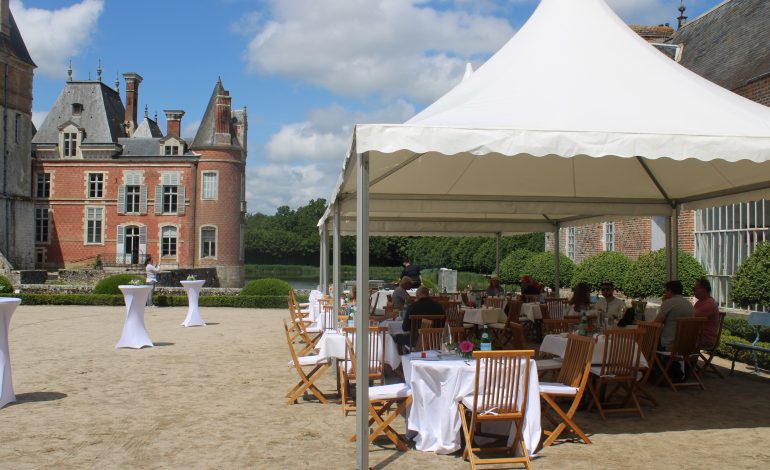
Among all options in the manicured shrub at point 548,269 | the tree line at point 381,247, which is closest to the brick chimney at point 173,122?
the tree line at point 381,247

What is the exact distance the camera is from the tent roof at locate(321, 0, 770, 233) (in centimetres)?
484

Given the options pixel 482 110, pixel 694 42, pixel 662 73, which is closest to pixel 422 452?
pixel 482 110

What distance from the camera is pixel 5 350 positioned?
21.3 feet

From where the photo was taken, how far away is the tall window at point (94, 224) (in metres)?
38.0

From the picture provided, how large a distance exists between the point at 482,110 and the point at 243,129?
38091 millimetres

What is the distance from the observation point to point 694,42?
63.3ft

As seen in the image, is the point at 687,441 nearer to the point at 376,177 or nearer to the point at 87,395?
the point at 376,177

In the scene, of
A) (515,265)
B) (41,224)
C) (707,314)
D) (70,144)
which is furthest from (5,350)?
(70,144)

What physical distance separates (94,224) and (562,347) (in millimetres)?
36396

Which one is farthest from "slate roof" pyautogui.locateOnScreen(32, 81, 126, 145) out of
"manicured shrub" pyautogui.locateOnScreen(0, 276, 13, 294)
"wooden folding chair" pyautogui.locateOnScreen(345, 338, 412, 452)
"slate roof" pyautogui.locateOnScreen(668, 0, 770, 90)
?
"wooden folding chair" pyautogui.locateOnScreen(345, 338, 412, 452)

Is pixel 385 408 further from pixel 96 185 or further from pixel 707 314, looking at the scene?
pixel 96 185

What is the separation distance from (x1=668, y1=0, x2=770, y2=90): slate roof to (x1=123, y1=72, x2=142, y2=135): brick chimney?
3276cm

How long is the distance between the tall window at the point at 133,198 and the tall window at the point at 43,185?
4478mm

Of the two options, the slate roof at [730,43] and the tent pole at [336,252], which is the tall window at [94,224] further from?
the tent pole at [336,252]
